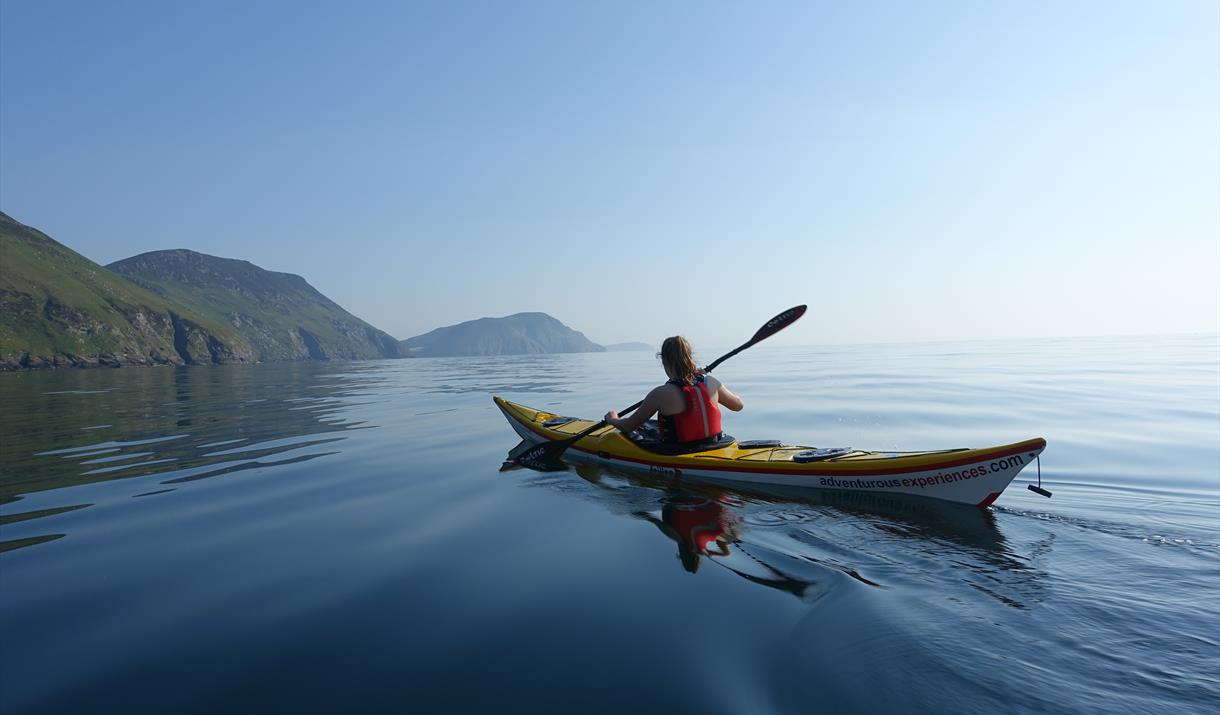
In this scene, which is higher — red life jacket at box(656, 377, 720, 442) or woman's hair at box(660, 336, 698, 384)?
woman's hair at box(660, 336, 698, 384)

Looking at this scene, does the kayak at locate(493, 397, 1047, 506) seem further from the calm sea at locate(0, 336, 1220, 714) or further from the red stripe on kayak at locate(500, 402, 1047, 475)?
the calm sea at locate(0, 336, 1220, 714)

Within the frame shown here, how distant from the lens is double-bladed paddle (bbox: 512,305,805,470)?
1009cm

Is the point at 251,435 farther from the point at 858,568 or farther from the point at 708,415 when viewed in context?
the point at 858,568

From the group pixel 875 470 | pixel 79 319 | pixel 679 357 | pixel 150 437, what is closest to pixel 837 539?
pixel 875 470

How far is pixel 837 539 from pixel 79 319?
Answer: 545 ft

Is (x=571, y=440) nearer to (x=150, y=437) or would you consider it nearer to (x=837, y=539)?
(x=837, y=539)

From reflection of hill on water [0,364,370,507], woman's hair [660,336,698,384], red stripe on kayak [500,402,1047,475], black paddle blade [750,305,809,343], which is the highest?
black paddle blade [750,305,809,343]

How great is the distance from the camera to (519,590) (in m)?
4.43

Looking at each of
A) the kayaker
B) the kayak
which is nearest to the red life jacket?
the kayaker

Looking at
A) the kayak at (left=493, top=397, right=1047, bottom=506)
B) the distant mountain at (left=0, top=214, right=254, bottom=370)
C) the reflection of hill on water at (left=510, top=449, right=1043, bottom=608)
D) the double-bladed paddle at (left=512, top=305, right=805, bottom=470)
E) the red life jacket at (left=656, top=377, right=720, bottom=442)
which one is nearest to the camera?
the reflection of hill on water at (left=510, top=449, right=1043, bottom=608)

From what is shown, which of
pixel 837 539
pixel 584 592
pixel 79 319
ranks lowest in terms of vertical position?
pixel 837 539

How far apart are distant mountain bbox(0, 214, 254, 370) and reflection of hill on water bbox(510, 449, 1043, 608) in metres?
138

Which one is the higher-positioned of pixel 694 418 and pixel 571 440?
pixel 694 418

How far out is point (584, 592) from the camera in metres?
4.34
